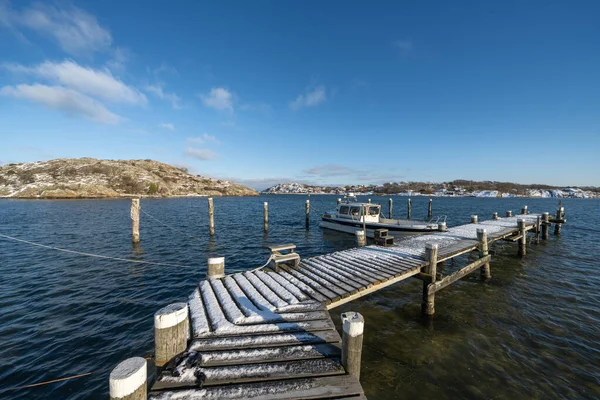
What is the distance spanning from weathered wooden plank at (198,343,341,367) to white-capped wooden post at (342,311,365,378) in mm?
411

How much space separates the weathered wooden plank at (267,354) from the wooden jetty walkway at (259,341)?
0.02 metres

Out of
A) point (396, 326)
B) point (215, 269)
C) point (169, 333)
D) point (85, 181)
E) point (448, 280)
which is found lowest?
point (396, 326)

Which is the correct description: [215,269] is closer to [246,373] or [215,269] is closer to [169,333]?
[169,333]

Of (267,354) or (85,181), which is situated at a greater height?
(85,181)

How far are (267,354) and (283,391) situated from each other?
83 cm

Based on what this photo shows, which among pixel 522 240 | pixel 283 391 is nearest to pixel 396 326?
pixel 283 391

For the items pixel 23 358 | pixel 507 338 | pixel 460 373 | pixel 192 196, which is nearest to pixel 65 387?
pixel 23 358

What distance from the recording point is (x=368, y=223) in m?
21.2

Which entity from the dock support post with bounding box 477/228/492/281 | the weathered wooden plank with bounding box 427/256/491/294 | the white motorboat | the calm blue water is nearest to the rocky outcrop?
the calm blue water

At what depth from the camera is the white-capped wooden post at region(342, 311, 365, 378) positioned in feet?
12.7

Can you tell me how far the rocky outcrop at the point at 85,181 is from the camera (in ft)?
222

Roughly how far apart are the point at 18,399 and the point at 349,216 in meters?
20.9

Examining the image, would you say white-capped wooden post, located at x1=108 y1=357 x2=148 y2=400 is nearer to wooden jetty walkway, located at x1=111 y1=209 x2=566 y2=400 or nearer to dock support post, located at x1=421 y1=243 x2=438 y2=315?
wooden jetty walkway, located at x1=111 y1=209 x2=566 y2=400

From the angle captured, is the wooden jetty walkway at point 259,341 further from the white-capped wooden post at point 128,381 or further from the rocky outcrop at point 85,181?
the rocky outcrop at point 85,181
